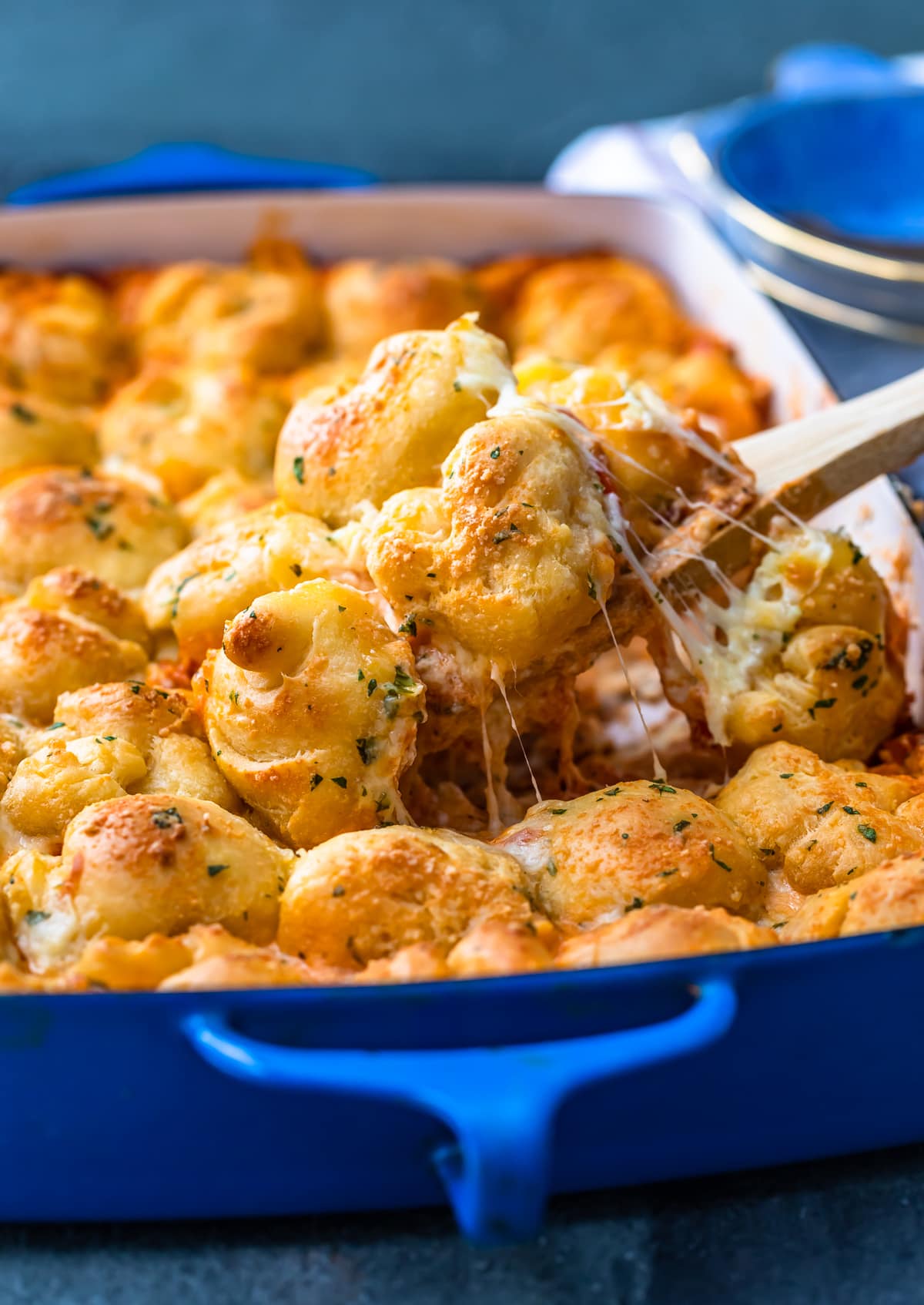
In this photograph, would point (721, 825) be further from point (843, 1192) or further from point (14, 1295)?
point (14, 1295)

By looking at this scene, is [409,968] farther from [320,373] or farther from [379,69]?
[379,69]

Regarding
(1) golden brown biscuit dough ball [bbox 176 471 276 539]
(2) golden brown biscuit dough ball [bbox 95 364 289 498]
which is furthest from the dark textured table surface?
(1) golden brown biscuit dough ball [bbox 176 471 276 539]

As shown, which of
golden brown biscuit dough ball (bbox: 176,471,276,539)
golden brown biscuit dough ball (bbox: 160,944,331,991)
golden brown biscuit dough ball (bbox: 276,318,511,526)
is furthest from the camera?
golden brown biscuit dough ball (bbox: 176,471,276,539)

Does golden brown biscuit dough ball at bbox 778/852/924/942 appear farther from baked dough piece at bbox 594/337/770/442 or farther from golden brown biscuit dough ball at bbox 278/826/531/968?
baked dough piece at bbox 594/337/770/442

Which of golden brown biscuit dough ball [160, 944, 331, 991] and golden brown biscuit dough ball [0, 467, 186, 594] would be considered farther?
golden brown biscuit dough ball [0, 467, 186, 594]

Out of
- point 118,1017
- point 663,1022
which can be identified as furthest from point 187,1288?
point 663,1022

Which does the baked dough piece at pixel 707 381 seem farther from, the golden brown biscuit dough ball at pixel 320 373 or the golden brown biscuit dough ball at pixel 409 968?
the golden brown biscuit dough ball at pixel 409 968
